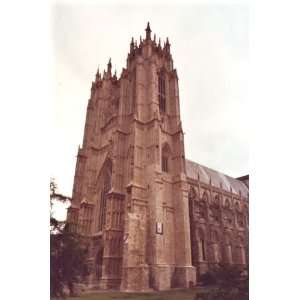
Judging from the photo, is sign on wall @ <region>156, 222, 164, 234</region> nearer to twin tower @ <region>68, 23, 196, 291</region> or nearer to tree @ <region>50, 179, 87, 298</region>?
twin tower @ <region>68, 23, 196, 291</region>

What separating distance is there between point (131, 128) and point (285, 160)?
11511 mm

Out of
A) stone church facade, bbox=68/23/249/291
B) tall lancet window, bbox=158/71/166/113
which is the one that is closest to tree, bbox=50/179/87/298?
stone church facade, bbox=68/23/249/291

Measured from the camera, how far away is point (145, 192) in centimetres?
1461

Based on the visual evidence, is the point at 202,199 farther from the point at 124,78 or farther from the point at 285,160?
the point at 285,160

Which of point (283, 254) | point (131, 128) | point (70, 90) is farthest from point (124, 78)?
point (283, 254)

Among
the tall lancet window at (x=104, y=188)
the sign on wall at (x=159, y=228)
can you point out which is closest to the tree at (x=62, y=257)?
the sign on wall at (x=159, y=228)

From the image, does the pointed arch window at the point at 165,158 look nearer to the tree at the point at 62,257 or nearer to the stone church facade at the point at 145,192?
the stone church facade at the point at 145,192

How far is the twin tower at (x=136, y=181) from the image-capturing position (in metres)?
12.8

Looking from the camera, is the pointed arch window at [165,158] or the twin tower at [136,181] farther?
the pointed arch window at [165,158]

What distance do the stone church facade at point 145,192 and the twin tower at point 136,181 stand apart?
51 millimetres

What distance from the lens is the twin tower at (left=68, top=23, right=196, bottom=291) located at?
1278 cm

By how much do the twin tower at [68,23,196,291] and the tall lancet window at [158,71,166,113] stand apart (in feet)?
0.22

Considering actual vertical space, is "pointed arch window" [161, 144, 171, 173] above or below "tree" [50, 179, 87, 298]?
above

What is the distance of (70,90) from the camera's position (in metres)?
7.69
